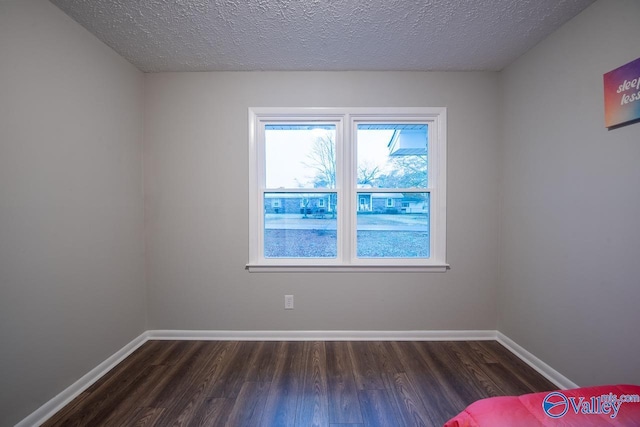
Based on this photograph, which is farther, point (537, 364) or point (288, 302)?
point (288, 302)

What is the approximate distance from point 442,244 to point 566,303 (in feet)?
2.93

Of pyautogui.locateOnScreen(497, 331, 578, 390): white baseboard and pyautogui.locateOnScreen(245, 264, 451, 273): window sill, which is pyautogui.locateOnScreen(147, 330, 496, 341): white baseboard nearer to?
pyautogui.locateOnScreen(497, 331, 578, 390): white baseboard

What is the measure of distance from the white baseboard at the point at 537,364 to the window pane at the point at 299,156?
2.13 m

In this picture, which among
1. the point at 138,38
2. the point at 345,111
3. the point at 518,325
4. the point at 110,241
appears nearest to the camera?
the point at 138,38

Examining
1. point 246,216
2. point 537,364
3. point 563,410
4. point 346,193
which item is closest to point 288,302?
point 246,216

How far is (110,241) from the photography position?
6.35ft

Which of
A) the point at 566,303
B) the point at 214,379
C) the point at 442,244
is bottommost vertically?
the point at 214,379

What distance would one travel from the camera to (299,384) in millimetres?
1714

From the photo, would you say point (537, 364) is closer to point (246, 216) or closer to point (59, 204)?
point (246, 216)

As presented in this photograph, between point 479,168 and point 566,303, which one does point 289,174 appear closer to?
point 479,168

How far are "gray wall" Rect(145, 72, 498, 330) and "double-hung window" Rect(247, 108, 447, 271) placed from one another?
0.14 m

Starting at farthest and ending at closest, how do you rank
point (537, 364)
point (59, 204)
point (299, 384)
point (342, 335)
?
point (342, 335)
point (537, 364)
point (299, 384)
point (59, 204)

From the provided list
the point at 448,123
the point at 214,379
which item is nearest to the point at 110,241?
the point at 214,379

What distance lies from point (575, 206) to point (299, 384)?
7.38 feet
